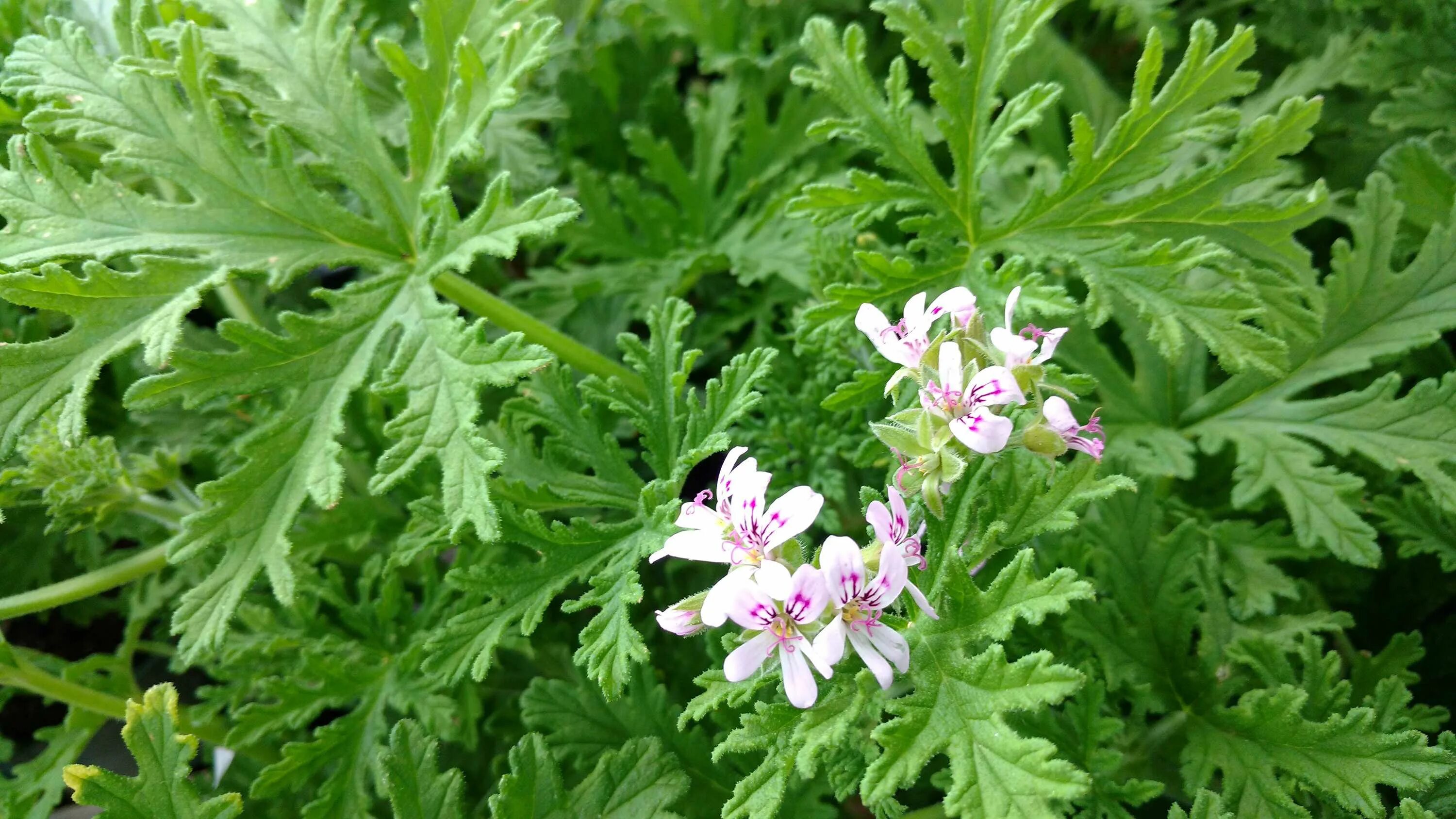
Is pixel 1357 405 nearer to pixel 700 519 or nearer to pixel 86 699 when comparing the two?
pixel 700 519

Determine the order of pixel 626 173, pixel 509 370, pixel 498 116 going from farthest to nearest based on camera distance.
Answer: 1. pixel 626 173
2. pixel 498 116
3. pixel 509 370

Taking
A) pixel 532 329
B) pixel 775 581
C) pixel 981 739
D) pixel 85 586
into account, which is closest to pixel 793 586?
pixel 775 581

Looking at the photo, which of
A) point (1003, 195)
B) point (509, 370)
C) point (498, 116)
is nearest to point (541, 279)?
point (498, 116)

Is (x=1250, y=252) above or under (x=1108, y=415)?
above

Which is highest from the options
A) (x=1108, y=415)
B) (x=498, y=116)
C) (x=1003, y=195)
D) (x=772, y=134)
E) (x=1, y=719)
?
(x=498, y=116)

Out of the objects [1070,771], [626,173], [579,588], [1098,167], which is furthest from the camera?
[626,173]

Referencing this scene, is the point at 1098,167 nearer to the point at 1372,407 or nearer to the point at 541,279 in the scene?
→ the point at 1372,407

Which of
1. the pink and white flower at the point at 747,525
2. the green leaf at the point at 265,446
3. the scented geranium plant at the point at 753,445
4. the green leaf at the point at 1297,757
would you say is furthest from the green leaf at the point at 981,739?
the green leaf at the point at 265,446
